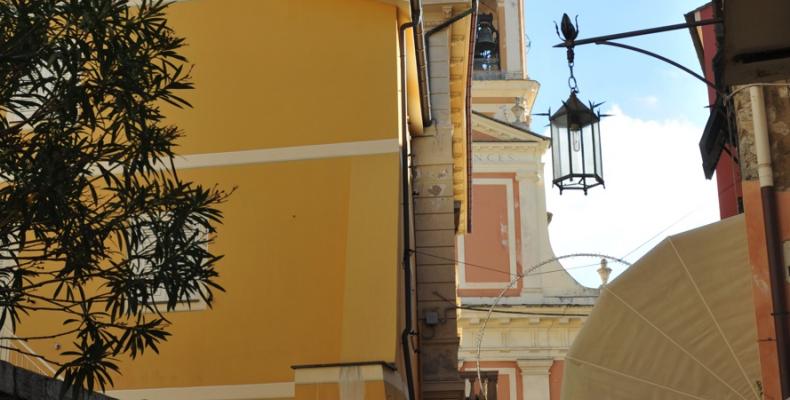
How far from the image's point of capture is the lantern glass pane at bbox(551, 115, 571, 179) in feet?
38.0

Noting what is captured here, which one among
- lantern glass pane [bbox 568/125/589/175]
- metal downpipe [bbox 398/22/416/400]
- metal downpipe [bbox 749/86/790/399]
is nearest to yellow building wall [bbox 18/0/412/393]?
metal downpipe [bbox 398/22/416/400]

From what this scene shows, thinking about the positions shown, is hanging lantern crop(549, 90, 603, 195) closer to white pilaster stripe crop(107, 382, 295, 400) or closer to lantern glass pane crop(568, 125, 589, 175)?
lantern glass pane crop(568, 125, 589, 175)

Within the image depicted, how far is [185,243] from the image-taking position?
7.62m

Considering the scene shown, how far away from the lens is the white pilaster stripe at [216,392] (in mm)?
12422

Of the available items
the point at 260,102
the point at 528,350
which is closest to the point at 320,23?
the point at 260,102

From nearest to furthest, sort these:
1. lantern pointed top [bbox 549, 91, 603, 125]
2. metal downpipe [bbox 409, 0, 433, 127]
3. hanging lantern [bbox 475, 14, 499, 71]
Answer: lantern pointed top [bbox 549, 91, 603, 125], metal downpipe [bbox 409, 0, 433, 127], hanging lantern [bbox 475, 14, 499, 71]

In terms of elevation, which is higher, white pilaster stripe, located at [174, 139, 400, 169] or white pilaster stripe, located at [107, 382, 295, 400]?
white pilaster stripe, located at [174, 139, 400, 169]

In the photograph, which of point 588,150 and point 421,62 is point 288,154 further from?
point 588,150

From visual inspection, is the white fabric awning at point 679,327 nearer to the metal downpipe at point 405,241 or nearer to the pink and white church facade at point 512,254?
the metal downpipe at point 405,241

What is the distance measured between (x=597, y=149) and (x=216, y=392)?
4.27 m

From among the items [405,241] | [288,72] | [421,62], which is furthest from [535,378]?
[288,72]

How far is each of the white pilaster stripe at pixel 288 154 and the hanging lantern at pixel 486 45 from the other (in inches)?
615

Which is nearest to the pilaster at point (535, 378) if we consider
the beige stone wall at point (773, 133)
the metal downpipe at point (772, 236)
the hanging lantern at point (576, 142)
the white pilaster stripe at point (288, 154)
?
the white pilaster stripe at point (288, 154)

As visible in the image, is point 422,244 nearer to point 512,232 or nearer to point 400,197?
point 400,197
